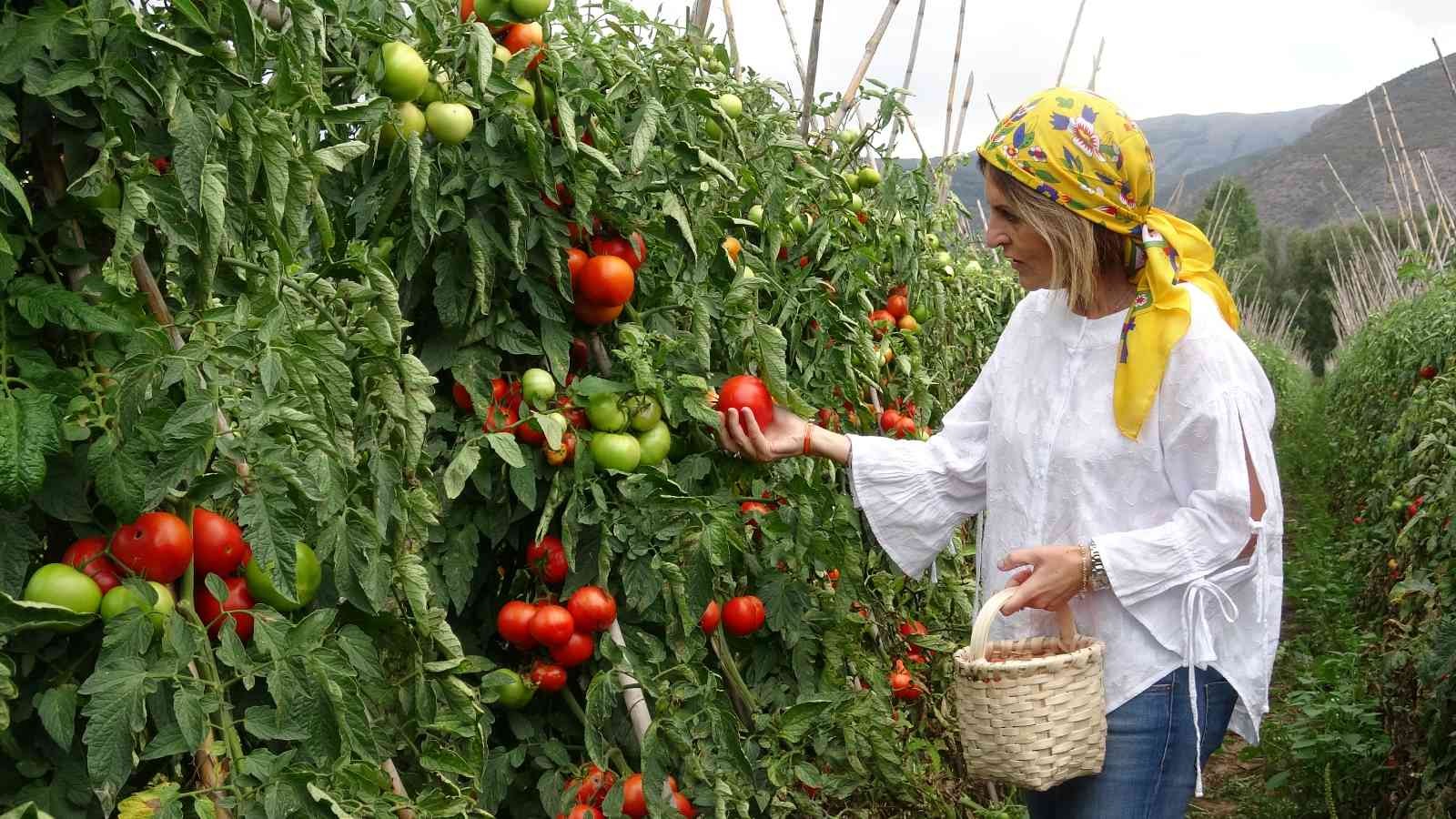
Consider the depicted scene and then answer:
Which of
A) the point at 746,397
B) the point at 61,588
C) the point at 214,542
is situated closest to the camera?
the point at 61,588

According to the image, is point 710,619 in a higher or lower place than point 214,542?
lower

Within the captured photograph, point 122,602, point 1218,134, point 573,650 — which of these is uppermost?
point 122,602

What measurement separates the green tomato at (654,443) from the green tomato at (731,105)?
20.7 inches

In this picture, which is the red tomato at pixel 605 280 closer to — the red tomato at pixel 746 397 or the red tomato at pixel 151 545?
the red tomato at pixel 746 397

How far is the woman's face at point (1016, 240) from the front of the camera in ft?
5.20

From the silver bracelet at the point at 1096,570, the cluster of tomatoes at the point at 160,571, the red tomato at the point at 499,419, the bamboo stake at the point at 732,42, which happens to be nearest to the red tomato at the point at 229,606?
the cluster of tomatoes at the point at 160,571

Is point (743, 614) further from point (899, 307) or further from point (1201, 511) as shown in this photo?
point (899, 307)

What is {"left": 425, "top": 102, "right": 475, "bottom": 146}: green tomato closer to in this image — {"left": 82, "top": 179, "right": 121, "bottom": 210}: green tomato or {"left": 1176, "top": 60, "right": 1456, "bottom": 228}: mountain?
{"left": 82, "top": 179, "right": 121, "bottom": 210}: green tomato

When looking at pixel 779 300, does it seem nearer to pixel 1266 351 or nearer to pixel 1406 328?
pixel 1406 328

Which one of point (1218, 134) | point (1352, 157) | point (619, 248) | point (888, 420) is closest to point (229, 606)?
point (619, 248)

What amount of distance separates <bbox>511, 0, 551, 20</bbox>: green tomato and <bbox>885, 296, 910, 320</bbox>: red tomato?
53.1 inches

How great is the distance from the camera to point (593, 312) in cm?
159

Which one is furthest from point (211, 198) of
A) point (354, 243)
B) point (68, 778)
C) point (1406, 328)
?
point (1406, 328)

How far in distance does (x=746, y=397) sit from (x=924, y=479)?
0.35 meters
